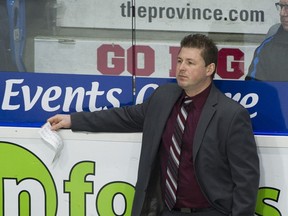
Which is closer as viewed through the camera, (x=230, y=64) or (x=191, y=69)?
(x=191, y=69)

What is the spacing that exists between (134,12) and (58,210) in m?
1.01

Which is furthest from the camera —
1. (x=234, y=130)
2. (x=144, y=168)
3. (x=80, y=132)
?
(x=80, y=132)

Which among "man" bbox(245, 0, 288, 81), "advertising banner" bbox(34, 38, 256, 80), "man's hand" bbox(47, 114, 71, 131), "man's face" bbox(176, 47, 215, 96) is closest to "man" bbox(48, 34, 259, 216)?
"man's face" bbox(176, 47, 215, 96)

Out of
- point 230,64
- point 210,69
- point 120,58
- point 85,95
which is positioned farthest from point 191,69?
point 85,95

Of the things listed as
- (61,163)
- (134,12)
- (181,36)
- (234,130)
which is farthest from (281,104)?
(61,163)

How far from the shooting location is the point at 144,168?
2695 millimetres

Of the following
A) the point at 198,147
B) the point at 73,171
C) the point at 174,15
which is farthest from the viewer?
the point at 73,171

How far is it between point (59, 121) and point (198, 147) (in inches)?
28.1

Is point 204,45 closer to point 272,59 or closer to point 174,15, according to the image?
point 174,15

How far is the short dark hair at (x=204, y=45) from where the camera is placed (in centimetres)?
259

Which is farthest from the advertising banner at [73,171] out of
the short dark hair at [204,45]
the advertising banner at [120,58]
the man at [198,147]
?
the short dark hair at [204,45]

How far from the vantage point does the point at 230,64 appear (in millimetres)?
2820

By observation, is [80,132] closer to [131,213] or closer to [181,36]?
[131,213]

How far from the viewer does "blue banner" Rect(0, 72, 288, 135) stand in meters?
2.81
